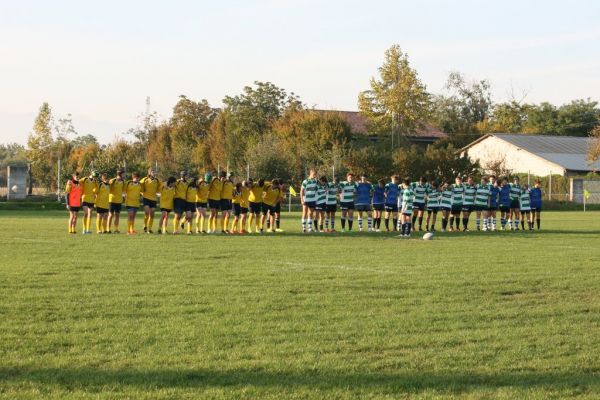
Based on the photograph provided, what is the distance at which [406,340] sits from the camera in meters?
8.87

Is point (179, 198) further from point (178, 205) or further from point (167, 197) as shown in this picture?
point (167, 197)

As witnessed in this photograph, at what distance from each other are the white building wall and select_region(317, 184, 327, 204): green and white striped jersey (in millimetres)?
45229

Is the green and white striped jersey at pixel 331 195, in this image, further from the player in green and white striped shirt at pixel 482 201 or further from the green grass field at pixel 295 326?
the green grass field at pixel 295 326

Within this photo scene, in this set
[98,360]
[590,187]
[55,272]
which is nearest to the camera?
[98,360]

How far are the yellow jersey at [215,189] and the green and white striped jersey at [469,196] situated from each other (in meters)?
8.22

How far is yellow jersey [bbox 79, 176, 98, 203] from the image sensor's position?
25.1m

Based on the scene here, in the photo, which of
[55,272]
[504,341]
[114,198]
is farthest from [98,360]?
[114,198]

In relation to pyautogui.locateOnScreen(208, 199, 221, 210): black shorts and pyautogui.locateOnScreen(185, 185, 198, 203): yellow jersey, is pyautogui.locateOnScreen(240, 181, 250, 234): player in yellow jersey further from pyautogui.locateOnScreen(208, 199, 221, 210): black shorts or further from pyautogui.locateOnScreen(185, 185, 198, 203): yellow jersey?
pyautogui.locateOnScreen(185, 185, 198, 203): yellow jersey

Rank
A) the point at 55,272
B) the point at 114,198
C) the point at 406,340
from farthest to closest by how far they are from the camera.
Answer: the point at 114,198
the point at 55,272
the point at 406,340

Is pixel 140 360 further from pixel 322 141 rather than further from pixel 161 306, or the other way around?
pixel 322 141

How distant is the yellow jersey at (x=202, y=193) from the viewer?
2583 centimetres

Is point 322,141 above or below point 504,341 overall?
above

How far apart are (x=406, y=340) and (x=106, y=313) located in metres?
3.51

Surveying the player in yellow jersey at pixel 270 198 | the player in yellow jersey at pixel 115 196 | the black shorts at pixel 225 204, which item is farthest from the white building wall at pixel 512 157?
the player in yellow jersey at pixel 115 196
